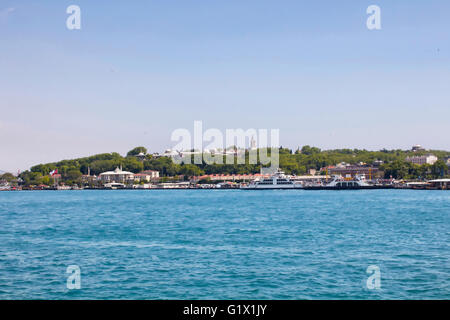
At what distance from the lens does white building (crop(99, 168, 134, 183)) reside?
159m

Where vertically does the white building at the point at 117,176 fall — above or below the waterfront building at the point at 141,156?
below

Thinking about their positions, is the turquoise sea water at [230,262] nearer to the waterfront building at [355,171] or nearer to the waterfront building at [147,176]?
the waterfront building at [355,171]

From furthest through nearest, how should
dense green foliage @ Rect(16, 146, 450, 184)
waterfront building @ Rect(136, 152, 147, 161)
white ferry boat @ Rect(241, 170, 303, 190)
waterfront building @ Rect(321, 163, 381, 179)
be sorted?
waterfront building @ Rect(136, 152, 147, 161)
dense green foliage @ Rect(16, 146, 450, 184)
waterfront building @ Rect(321, 163, 381, 179)
white ferry boat @ Rect(241, 170, 303, 190)

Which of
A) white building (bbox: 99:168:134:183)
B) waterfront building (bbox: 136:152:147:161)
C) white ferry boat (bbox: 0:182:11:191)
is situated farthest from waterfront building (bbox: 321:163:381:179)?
white ferry boat (bbox: 0:182:11:191)

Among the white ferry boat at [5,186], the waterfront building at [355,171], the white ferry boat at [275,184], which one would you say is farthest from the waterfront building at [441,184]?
the white ferry boat at [5,186]

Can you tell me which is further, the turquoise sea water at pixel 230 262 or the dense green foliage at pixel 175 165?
the dense green foliage at pixel 175 165

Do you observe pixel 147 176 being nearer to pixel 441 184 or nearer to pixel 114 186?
pixel 114 186

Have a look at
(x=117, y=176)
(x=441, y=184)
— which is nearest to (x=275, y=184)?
(x=441, y=184)

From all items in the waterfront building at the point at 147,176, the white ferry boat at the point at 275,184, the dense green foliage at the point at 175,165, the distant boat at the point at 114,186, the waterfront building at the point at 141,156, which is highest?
the waterfront building at the point at 141,156

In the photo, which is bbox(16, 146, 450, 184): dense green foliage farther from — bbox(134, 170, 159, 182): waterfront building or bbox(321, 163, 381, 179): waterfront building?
bbox(321, 163, 381, 179): waterfront building

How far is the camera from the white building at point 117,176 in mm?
159250

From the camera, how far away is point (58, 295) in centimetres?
1097

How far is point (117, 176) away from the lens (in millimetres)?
159875
